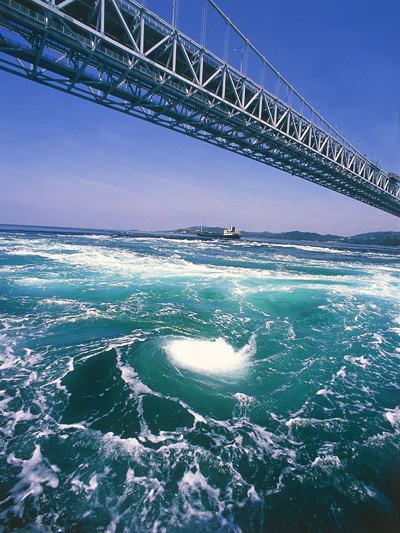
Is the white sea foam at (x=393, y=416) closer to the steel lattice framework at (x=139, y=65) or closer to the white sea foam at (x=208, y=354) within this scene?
the white sea foam at (x=208, y=354)

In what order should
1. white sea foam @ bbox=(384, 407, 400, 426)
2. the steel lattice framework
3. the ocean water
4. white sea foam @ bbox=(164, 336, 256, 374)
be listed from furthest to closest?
the steel lattice framework < white sea foam @ bbox=(164, 336, 256, 374) < white sea foam @ bbox=(384, 407, 400, 426) < the ocean water

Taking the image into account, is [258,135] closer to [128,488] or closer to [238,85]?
[238,85]

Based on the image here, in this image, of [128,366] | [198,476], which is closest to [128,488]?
[198,476]

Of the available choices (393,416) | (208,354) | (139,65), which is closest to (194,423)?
(208,354)

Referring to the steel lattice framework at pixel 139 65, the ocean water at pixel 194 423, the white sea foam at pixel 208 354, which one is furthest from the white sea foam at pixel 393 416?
the steel lattice framework at pixel 139 65

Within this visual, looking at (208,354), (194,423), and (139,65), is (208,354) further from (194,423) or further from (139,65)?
(139,65)

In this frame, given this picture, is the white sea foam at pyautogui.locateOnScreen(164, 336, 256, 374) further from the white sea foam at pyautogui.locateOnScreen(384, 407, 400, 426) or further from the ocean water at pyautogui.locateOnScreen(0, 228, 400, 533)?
the white sea foam at pyautogui.locateOnScreen(384, 407, 400, 426)

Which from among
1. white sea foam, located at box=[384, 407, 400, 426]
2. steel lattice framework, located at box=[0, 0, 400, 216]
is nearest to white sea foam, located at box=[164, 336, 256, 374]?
white sea foam, located at box=[384, 407, 400, 426]
